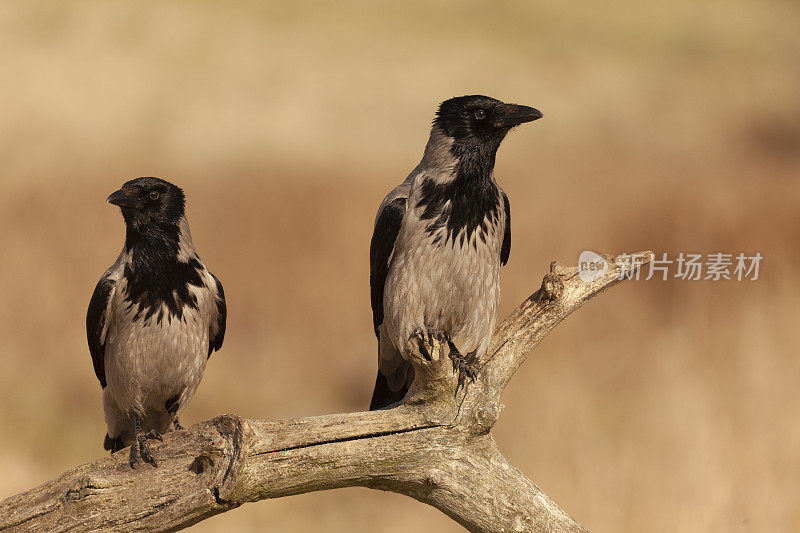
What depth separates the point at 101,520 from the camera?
4.12 m

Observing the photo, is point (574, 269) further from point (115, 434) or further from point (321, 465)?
point (115, 434)

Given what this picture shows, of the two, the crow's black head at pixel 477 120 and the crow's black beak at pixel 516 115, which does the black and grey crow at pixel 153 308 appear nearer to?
the crow's black head at pixel 477 120

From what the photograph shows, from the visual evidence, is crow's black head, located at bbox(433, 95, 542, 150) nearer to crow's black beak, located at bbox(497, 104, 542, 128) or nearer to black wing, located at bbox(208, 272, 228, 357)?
crow's black beak, located at bbox(497, 104, 542, 128)

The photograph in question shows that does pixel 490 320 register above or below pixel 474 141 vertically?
below

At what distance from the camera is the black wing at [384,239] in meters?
4.82

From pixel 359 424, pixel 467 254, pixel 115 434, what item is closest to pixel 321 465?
pixel 359 424

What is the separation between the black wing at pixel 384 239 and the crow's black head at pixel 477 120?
47 cm

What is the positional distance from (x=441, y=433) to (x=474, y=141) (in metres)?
1.55

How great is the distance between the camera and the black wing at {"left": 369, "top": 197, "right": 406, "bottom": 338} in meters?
4.82

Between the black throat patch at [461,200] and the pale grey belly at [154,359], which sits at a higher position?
the black throat patch at [461,200]

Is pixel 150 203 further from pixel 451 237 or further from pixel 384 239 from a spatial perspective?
pixel 451 237

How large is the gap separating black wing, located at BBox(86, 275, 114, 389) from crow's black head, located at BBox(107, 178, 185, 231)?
0.39m

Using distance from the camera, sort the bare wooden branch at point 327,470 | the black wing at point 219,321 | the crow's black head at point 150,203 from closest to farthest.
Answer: the bare wooden branch at point 327,470 → the crow's black head at point 150,203 → the black wing at point 219,321

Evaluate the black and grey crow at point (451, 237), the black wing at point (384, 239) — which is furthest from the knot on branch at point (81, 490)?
the black wing at point (384, 239)
